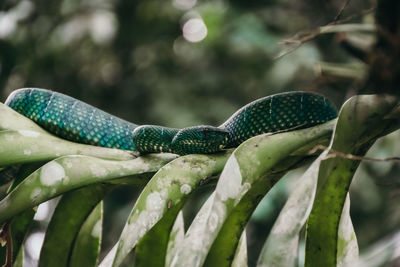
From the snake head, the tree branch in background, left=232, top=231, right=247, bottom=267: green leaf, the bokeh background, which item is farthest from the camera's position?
the bokeh background

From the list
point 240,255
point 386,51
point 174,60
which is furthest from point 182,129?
point 174,60

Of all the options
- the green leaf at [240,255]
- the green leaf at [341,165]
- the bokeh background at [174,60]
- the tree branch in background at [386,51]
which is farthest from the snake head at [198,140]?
the bokeh background at [174,60]

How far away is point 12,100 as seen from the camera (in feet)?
6.37

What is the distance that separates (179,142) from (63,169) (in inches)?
30.6

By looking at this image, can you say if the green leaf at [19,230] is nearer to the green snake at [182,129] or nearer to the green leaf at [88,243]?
the green leaf at [88,243]

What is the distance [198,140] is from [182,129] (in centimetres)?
11

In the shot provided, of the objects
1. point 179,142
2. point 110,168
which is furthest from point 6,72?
point 110,168

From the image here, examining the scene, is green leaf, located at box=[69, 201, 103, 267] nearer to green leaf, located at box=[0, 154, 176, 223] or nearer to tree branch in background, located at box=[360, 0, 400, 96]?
green leaf, located at box=[0, 154, 176, 223]

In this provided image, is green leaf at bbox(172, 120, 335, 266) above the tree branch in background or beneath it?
beneath

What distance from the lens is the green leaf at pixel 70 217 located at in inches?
44.1

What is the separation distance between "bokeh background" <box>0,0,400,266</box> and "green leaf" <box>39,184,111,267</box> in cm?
333

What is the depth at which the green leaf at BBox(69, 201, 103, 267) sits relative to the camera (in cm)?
113

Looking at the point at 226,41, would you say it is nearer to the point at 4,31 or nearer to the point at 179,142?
the point at 4,31

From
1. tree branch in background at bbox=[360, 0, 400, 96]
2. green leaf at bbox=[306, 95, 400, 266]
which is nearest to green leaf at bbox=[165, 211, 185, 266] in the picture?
green leaf at bbox=[306, 95, 400, 266]
